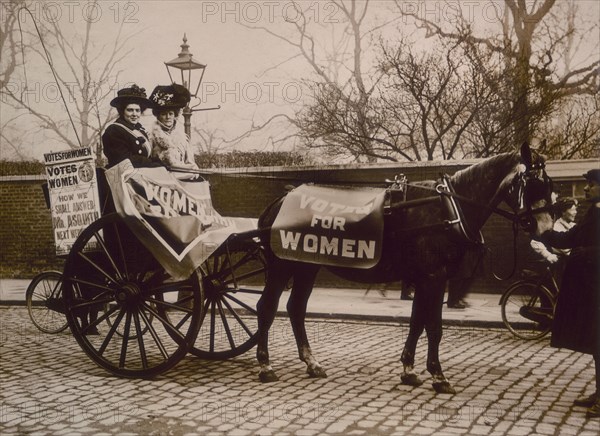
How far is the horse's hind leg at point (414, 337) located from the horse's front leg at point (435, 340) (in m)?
0.09

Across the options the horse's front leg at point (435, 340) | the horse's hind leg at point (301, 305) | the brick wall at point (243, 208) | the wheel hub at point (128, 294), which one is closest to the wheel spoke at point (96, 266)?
the wheel hub at point (128, 294)

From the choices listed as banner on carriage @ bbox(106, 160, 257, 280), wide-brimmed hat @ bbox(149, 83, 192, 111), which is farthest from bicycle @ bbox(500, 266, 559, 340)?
wide-brimmed hat @ bbox(149, 83, 192, 111)

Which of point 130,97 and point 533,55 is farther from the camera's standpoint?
point 533,55

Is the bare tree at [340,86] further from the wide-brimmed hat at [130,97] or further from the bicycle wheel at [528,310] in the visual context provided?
the bicycle wheel at [528,310]

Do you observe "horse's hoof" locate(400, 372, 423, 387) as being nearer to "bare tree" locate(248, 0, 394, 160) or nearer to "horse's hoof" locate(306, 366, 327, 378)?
"horse's hoof" locate(306, 366, 327, 378)

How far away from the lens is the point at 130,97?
5594 millimetres

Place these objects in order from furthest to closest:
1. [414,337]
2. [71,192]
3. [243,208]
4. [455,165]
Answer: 1. [455,165]
2. [243,208]
3. [71,192]
4. [414,337]

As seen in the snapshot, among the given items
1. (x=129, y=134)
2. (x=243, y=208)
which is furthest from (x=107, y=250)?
(x=243, y=208)

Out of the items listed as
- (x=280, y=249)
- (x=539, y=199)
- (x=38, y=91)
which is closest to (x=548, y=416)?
(x=539, y=199)

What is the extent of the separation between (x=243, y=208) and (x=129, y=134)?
433 cm

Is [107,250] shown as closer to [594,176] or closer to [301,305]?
[301,305]

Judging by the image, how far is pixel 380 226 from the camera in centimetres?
471

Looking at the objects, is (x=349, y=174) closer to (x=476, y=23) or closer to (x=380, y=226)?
(x=476, y=23)

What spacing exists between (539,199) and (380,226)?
3.73ft
